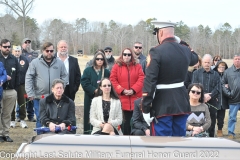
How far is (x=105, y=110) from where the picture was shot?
5.92 m

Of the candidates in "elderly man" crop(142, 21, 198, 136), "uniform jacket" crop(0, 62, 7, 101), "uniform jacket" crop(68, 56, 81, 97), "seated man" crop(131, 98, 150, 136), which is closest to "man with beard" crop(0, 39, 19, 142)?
"uniform jacket" crop(0, 62, 7, 101)

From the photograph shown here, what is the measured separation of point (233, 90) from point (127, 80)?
2697mm

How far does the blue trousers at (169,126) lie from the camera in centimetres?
394

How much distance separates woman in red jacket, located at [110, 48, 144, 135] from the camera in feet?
21.6

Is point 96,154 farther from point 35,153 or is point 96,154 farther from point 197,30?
point 197,30

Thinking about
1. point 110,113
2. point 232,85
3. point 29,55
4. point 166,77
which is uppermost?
point 29,55

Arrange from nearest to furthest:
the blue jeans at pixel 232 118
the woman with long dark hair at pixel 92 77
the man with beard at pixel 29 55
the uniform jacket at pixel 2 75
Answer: the uniform jacket at pixel 2 75
the woman with long dark hair at pixel 92 77
the blue jeans at pixel 232 118
the man with beard at pixel 29 55

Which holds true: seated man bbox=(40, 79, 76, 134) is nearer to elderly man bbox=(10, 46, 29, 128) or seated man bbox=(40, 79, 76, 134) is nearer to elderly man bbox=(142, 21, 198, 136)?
elderly man bbox=(142, 21, 198, 136)

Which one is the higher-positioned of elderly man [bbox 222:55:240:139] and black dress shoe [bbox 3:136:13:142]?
elderly man [bbox 222:55:240:139]

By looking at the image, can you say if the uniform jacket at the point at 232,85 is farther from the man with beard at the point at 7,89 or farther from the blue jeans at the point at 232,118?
→ the man with beard at the point at 7,89

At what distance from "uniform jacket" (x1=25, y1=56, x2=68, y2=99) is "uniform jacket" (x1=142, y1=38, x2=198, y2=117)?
283 centimetres

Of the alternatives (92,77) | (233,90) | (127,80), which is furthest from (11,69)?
(233,90)

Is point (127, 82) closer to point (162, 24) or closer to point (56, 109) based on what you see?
point (56, 109)

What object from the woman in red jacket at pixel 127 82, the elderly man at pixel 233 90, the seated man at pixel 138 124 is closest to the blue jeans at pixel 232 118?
the elderly man at pixel 233 90
